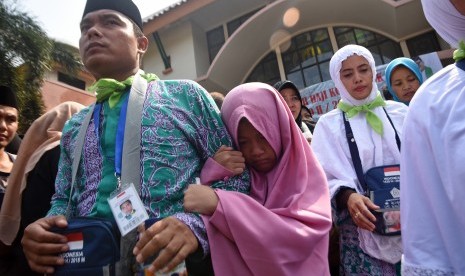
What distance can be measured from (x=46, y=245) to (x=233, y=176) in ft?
2.15

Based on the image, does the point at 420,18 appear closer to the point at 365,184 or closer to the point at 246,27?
the point at 246,27

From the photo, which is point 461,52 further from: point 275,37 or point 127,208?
point 275,37

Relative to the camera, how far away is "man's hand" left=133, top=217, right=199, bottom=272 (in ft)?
2.85

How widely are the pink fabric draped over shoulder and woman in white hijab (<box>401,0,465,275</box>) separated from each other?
0.30m

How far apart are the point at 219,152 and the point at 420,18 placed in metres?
7.02

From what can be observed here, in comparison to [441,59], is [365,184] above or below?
below

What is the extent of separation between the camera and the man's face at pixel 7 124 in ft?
7.78

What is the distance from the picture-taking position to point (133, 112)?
1.22 m

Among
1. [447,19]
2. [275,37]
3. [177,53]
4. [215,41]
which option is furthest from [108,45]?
[215,41]

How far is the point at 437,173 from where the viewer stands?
95 cm

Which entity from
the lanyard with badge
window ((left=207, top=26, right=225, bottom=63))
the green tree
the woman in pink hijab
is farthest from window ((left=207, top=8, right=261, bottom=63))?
the lanyard with badge

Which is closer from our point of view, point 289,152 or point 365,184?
point 289,152

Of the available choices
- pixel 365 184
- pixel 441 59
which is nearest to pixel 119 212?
pixel 365 184

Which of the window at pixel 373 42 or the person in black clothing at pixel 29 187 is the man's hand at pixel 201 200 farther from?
the window at pixel 373 42
